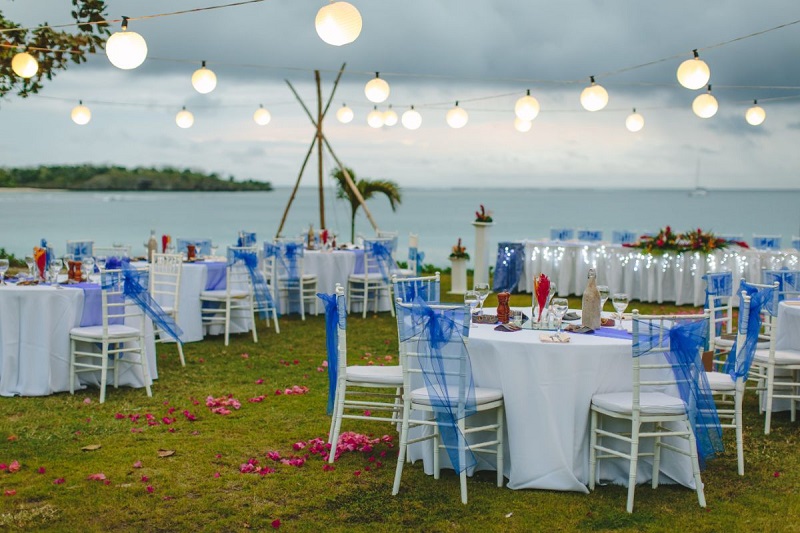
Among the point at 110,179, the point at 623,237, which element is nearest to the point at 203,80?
the point at 623,237

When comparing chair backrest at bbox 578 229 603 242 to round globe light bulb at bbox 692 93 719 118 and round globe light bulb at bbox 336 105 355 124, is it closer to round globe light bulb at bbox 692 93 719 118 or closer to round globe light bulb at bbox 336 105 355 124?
round globe light bulb at bbox 336 105 355 124

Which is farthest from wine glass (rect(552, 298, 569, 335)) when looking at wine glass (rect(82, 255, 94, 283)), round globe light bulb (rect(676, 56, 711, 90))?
wine glass (rect(82, 255, 94, 283))

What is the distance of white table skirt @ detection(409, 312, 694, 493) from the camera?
433 centimetres

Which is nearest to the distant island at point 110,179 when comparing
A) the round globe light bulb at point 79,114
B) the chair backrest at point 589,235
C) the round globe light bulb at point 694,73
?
the round globe light bulb at point 79,114

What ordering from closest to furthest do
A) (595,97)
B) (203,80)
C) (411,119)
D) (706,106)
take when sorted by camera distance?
(595,97)
(203,80)
(706,106)
(411,119)

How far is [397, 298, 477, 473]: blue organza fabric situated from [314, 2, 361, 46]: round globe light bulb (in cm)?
199

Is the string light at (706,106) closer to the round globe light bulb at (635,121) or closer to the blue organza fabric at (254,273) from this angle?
the round globe light bulb at (635,121)

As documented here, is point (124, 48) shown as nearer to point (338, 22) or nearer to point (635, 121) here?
point (338, 22)

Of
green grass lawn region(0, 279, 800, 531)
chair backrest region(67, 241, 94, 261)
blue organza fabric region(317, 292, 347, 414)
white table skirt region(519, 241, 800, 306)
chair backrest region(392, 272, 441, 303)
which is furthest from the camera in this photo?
white table skirt region(519, 241, 800, 306)

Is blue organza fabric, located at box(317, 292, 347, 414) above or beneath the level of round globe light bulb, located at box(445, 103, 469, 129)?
beneath

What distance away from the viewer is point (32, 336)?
255 inches

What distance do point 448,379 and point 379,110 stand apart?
8.29 metres

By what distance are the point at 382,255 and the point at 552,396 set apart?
21.7ft

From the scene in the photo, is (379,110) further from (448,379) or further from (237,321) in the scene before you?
(448,379)
